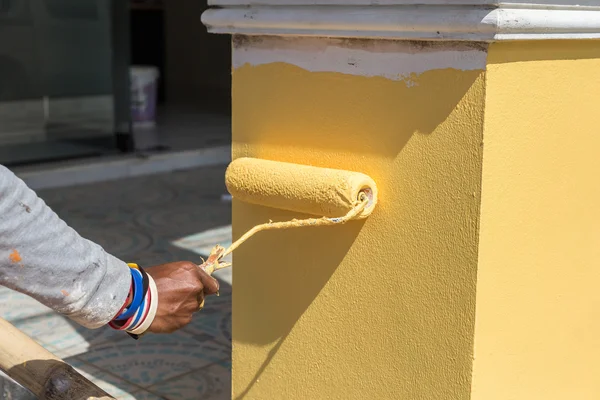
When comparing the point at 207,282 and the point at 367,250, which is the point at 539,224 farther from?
the point at 207,282

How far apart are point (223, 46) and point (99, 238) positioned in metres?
6.35

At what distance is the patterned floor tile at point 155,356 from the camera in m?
2.79

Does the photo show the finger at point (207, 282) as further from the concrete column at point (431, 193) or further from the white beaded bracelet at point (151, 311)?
the concrete column at point (431, 193)

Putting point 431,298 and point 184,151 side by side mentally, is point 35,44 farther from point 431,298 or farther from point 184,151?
point 431,298

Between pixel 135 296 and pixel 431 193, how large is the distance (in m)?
0.61

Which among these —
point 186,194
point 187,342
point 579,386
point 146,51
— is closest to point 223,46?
point 146,51

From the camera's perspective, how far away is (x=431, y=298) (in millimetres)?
1644

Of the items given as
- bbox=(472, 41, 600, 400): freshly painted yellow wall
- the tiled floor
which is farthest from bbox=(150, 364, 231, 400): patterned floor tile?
bbox=(472, 41, 600, 400): freshly painted yellow wall

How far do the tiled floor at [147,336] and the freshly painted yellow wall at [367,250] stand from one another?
0.70m


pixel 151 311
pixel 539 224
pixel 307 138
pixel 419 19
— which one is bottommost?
pixel 151 311

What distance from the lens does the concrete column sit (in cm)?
→ 155

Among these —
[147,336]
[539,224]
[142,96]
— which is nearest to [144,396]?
[147,336]

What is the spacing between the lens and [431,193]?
5.31 ft

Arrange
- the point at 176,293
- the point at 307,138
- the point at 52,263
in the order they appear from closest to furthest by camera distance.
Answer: the point at 52,263 < the point at 176,293 < the point at 307,138
